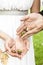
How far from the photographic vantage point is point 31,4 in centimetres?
95

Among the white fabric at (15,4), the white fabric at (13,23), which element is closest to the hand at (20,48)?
the white fabric at (13,23)

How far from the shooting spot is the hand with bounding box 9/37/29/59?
0.97 metres

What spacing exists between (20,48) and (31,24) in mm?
159

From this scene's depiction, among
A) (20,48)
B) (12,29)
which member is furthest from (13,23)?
(20,48)

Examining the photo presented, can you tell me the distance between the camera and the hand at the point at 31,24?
0.96 m

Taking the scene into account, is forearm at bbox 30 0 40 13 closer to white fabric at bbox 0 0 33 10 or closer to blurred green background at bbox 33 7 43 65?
white fabric at bbox 0 0 33 10

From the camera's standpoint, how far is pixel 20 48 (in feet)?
3.20

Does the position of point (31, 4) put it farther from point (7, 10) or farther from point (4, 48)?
point (4, 48)

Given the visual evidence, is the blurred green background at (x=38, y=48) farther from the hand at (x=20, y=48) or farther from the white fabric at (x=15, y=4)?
the white fabric at (x=15, y=4)

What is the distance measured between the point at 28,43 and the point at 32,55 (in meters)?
0.08

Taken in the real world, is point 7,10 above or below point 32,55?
above

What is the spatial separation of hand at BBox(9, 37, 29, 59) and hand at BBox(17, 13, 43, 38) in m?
0.04

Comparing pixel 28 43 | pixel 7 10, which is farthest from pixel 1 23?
pixel 28 43

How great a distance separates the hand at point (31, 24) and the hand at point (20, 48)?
43mm
